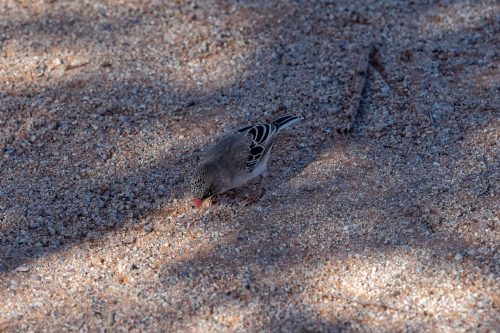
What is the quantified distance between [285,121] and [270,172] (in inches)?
18.1

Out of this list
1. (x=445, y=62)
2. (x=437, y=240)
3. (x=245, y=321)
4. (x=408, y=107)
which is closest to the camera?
(x=245, y=321)

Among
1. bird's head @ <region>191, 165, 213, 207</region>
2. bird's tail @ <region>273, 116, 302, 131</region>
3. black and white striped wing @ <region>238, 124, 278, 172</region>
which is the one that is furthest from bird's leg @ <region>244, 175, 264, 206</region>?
bird's tail @ <region>273, 116, 302, 131</region>

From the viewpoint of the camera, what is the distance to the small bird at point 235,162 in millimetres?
6262

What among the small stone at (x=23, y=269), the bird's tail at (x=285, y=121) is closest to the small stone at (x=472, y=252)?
the bird's tail at (x=285, y=121)

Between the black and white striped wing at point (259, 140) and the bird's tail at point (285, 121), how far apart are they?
0.19 feet

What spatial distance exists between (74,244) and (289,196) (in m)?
1.74

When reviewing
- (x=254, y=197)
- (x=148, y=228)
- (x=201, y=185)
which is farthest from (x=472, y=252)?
(x=148, y=228)

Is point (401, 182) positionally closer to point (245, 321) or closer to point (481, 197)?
point (481, 197)

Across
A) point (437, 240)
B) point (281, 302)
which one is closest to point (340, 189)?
point (437, 240)

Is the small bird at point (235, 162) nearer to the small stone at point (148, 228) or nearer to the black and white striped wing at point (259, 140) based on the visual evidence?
the black and white striped wing at point (259, 140)

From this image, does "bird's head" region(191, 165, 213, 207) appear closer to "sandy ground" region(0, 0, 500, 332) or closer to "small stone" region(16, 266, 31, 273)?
"sandy ground" region(0, 0, 500, 332)

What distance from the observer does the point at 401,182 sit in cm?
642

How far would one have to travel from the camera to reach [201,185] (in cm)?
622

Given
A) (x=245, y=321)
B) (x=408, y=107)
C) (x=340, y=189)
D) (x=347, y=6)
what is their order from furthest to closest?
(x=347, y=6), (x=408, y=107), (x=340, y=189), (x=245, y=321)
